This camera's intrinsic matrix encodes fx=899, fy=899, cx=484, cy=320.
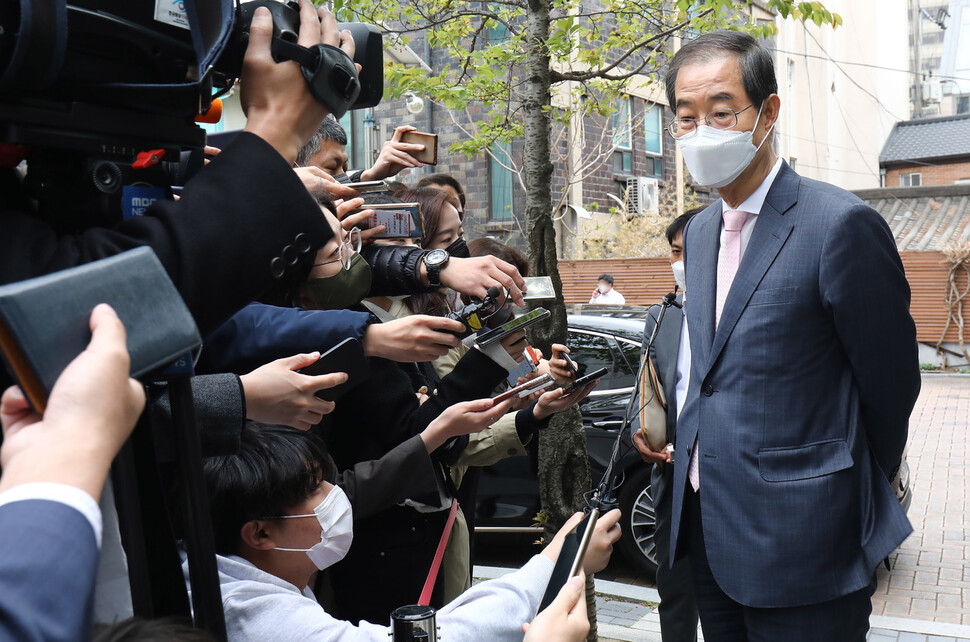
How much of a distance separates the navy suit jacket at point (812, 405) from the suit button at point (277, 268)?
59.6 inches

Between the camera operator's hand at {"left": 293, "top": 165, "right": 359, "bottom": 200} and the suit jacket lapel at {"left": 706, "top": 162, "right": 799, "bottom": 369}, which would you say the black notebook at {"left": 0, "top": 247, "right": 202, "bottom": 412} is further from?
the suit jacket lapel at {"left": 706, "top": 162, "right": 799, "bottom": 369}

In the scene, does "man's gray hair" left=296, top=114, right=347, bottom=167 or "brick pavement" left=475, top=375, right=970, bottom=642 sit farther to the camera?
"brick pavement" left=475, top=375, right=970, bottom=642

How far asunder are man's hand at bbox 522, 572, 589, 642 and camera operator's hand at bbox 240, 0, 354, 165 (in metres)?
0.86

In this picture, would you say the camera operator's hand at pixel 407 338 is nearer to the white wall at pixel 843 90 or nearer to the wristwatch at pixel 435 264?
the wristwatch at pixel 435 264

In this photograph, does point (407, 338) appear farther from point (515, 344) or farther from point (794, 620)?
point (794, 620)

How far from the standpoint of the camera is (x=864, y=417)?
2.34 metres

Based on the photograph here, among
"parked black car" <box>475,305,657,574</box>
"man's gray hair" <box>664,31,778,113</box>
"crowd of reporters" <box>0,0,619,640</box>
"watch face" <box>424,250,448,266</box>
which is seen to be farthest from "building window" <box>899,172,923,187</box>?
"watch face" <box>424,250,448,266</box>

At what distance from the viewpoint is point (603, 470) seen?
5719 mm

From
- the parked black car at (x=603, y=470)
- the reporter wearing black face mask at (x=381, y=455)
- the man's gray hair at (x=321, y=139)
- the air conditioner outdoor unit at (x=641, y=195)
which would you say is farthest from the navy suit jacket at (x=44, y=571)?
the air conditioner outdoor unit at (x=641, y=195)

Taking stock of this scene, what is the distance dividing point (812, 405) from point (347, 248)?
1.27 metres

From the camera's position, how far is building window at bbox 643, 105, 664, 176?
20172 mm

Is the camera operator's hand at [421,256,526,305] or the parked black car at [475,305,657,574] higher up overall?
the camera operator's hand at [421,256,526,305]

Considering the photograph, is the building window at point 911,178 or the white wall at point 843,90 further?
the building window at point 911,178

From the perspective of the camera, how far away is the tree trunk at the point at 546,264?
3816mm
